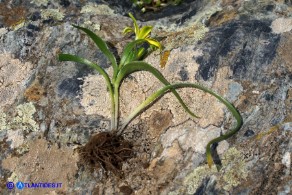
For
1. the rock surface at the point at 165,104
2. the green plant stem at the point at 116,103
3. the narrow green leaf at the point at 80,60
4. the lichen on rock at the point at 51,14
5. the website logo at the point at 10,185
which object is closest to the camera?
the rock surface at the point at 165,104

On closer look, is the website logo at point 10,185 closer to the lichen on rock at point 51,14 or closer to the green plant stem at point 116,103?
the green plant stem at point 116,103

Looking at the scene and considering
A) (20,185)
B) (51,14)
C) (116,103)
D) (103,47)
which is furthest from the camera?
(51,14)

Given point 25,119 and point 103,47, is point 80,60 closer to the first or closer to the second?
point 103,47

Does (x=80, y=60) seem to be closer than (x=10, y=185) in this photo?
No

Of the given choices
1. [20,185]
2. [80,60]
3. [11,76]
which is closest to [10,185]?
[20,185]

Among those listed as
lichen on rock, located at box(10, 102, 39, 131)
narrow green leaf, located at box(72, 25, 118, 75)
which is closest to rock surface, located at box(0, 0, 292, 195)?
lichen on rock, located at box(10, 102, 39, 131)

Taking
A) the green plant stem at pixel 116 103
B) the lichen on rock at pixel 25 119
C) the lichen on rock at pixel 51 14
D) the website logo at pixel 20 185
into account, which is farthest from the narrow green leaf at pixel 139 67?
the website logo at pixel 20 185

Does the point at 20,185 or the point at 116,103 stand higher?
the point at 116,103

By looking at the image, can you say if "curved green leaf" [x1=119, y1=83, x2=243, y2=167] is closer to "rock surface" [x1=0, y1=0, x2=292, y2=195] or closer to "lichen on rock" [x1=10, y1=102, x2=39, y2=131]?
"rock surface" [x1=0, y1=0, x2=292, y2=195]

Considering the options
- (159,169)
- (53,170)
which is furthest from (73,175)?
(159,169)
